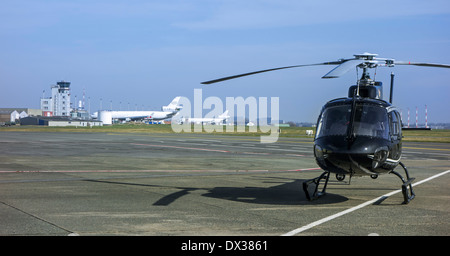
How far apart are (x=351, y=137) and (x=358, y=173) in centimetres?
87

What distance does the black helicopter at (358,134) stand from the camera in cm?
1048

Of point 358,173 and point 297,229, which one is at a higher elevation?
point 358,173

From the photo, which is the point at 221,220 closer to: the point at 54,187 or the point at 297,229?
the point at 297,229

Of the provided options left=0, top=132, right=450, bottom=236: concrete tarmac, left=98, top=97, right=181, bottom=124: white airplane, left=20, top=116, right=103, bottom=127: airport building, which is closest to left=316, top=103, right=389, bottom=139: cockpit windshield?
left=0, top=132, right=450, bottom=236: concrete tarmac

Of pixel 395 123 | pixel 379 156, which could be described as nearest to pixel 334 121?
pixel 379 156

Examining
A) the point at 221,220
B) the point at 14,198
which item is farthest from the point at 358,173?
the point at 14,198

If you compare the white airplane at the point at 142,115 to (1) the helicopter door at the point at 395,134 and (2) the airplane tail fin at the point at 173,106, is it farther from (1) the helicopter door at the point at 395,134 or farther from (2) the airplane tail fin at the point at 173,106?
(1) the helicopter door at the point at 395,134

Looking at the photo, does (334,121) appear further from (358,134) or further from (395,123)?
(395,123)

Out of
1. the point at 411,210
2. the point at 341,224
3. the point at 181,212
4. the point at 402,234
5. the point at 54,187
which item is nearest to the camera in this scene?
the point at 402,234

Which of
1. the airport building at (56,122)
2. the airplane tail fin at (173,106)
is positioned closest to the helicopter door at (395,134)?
the airport building at (56,122)

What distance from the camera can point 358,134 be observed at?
10766 mm

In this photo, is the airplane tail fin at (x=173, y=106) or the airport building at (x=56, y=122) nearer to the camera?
the airport building at (x=56, y=122)

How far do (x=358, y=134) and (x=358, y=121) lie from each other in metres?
0.40
